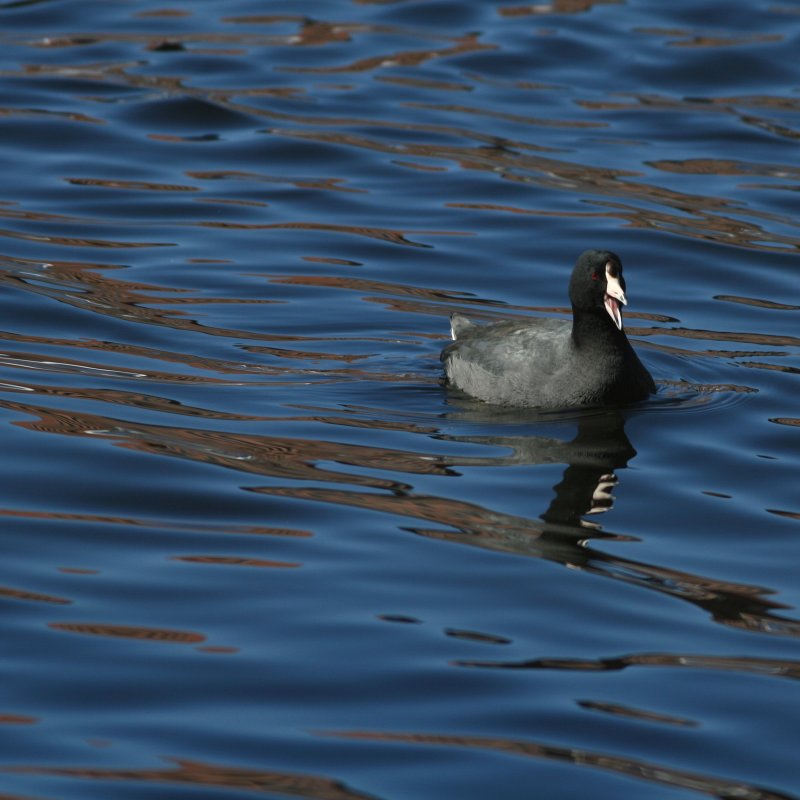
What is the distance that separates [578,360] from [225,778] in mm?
4527

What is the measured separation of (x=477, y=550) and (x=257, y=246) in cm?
598

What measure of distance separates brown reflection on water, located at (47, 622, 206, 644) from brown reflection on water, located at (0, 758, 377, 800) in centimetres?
98

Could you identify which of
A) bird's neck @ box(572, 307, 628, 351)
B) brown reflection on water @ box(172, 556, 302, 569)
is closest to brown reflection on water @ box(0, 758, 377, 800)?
brown reflection on water @ box(172, 556, 302, 569)

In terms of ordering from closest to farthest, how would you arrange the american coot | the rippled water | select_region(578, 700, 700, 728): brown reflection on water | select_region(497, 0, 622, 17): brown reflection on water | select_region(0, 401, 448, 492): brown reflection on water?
the rippled water
select_region(578, 700, 700, 728): brown reflection on water
select_region(0, 401, 448, 492): brown reflection on water
the american coot
select_region(497, 0, 622, 17): brown reflection on water

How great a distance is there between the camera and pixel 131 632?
Answer: 6051mm

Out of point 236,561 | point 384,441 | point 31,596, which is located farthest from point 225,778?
point 384,441

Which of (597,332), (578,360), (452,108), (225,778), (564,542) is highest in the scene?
(452,108)

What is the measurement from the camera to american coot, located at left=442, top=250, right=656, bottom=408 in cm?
907

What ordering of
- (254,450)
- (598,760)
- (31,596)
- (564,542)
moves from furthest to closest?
(254,450) → (564,542) → (31,596) → (598,760)

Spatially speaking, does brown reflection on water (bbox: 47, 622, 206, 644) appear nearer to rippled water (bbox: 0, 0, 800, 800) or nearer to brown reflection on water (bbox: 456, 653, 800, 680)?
rippled water (bbox: 0, 0, 800, 800)

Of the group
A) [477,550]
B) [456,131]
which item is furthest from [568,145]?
[477,550]

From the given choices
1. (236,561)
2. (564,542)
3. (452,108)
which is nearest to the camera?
(236,561)

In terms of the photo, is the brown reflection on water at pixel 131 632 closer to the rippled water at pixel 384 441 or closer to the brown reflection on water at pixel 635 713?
the rippled water at pixel 384 441

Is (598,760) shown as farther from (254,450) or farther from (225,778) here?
(254,450)
